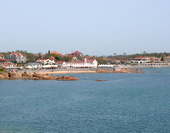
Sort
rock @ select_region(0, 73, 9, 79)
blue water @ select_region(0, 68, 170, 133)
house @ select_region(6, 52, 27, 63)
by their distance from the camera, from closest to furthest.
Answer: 1. blue water @ select_region(0, 68, 170, 133)
2. rock @ select_region(0, 73, 9, 79)
3. house @ select_region(6, 52, 27, 63)

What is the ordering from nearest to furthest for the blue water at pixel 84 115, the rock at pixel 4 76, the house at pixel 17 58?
the blue water at pixel 84 115 < the rock at pixel 4 76 < the house at pixel 17 58

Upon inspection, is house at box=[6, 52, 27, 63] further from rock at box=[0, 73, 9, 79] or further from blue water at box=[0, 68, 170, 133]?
blue water at box=[0, 68, 170, 133]

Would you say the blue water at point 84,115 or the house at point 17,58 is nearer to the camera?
the blue water at point 84,115

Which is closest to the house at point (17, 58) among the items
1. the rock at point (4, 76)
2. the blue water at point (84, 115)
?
the rock at point (4, 76)

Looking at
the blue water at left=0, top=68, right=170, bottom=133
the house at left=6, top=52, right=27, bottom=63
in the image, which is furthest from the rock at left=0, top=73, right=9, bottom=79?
the house at left=6, top=52, right=27, bottom=63

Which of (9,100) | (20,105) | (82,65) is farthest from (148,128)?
(82,65)

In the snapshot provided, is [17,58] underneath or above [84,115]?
above

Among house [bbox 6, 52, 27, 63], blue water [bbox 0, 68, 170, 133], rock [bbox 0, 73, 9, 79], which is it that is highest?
house [bbox 6, 52, 27, 63]

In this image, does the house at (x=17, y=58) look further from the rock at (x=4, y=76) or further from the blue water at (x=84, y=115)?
the blue water at (x=84, y=115)

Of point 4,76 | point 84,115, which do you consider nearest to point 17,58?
point 4,76

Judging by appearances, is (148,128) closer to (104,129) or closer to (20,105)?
(104,129)

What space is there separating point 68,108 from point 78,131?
29.1 ft

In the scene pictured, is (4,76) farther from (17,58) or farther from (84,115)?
(17,58)

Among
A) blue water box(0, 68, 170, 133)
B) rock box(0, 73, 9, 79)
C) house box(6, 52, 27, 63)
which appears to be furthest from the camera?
house box(6, 52, 27, 63)
